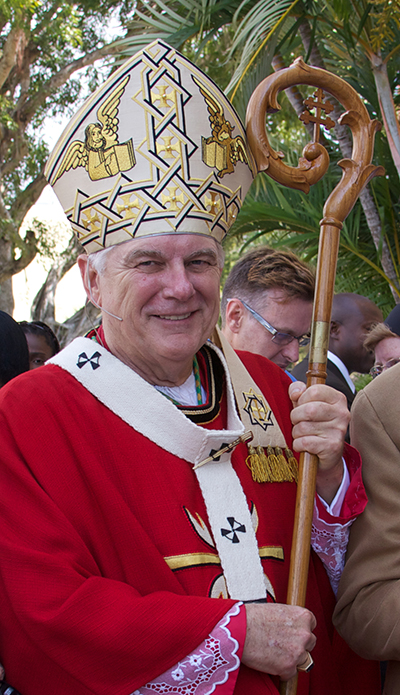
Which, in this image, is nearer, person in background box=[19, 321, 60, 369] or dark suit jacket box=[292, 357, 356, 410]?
dark suit jacket box=[292, 357, 356, 410]

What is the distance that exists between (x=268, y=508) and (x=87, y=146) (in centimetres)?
124

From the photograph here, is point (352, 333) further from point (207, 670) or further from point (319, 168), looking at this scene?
point (207, 670)

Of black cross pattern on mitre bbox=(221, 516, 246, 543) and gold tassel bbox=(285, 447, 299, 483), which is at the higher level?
gold tassel bbox=(285, 447, 299, 483)

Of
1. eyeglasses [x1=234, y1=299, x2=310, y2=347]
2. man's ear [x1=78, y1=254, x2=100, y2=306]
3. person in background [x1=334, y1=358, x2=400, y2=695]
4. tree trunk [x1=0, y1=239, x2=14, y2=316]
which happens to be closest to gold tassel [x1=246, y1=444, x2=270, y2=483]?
person in background [x1=334, y1=358, x2=400, y2=695]

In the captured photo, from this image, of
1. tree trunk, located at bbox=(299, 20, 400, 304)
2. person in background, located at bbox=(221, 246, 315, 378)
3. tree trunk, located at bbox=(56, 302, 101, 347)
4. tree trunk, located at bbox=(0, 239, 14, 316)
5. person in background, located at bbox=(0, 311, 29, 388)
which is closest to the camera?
person in background, located at bbox=(0, 311, 29, 388)

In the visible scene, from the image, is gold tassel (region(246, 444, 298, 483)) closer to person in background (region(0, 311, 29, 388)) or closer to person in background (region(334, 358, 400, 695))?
person in background (region(334, 358, 400, 695))

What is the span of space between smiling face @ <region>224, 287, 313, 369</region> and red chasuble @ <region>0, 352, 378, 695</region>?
1.38 metres

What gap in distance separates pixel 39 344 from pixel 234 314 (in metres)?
1.36

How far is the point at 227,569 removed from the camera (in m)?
1.87

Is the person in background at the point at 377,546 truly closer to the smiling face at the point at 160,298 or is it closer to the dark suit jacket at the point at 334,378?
the smiling face at the point at 160,298

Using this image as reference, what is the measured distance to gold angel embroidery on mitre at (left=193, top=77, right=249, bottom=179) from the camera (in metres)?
2.04

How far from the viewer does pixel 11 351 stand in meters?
2.77

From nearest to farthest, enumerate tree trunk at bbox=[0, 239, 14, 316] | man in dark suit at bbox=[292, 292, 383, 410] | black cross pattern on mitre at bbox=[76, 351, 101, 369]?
black cross pattern on mitre at bbox=[76, 351, 101, 369], man in dark suit at bbox=[292, 292, 383, 410], tree trunk at bbox=[0, 239, 14, 316]

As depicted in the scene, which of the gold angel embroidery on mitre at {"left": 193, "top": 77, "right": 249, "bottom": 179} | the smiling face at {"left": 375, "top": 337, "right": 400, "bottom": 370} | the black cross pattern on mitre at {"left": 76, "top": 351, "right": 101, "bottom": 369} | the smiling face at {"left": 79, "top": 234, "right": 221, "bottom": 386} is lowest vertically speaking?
the smiling face at {"left": 375, "top": 337, "right": 400, "bottom": 370}
